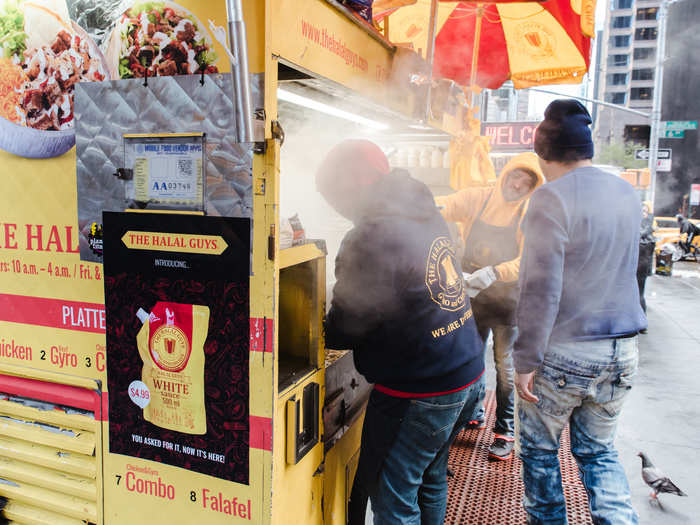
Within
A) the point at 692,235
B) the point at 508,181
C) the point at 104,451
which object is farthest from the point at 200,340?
the point at 692,235

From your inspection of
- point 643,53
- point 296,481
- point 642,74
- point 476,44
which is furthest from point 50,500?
point 643,53

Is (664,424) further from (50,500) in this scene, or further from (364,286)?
(50,500)

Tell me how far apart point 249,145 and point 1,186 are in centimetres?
112

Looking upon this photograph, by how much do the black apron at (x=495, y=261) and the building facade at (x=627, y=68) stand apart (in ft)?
182

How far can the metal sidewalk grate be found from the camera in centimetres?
294

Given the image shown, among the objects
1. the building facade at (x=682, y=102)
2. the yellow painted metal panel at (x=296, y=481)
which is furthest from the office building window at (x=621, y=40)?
the yellow painted metal panel at (x=296, y=481)

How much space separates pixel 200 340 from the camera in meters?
1.76

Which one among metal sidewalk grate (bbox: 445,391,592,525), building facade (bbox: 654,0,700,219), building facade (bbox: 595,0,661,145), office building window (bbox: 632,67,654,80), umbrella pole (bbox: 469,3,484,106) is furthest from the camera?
office building window (bbox: 632,67,654,80)

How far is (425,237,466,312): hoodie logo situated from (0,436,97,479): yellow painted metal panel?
1.44 m

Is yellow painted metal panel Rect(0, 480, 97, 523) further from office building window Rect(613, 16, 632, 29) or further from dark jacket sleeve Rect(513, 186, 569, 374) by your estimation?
office building window Rect(613, 16, 632, 29)

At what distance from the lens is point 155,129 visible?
1727 millimetres

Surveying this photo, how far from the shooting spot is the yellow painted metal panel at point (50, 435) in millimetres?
2008

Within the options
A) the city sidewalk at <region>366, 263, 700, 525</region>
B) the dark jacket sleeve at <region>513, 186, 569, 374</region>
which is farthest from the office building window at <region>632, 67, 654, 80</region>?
the dark jacket sleeve at <region>513, 186, 569, 374</region>

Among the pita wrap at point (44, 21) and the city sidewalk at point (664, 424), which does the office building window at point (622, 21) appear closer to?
the city sidewalk at point (664, 424)
